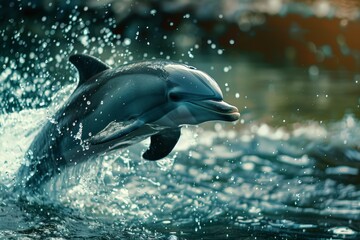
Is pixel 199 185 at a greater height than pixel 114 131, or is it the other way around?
pixel 199 185

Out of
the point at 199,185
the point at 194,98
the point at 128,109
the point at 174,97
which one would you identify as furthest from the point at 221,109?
the point at 199,185

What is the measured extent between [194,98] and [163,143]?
0.80 meters

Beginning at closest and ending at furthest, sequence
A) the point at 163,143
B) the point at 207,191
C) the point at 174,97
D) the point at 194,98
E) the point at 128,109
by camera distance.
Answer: the point at 194,98 → the point at 174,97 → the point at 128,109 → the point at 163,143 → the point at 207,191

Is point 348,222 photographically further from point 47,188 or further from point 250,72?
point 250,72

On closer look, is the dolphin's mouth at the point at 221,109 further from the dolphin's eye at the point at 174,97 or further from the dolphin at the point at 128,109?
the dolphin's eye at the point at 174,97

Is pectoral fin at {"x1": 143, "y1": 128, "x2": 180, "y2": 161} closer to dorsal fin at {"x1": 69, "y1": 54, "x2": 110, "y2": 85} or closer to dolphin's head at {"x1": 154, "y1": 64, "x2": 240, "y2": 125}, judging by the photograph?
dolphin's head at {"x1": 154, "y1": 64, "x2": 240, "y2": 125}

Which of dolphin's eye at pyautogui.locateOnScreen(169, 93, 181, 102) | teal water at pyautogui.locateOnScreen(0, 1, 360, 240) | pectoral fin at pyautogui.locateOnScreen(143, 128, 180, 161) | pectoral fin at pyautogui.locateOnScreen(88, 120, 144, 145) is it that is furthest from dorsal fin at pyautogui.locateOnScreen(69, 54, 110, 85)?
teal water at pyautogui.locateOnScreen(0, 1, 360, 240)

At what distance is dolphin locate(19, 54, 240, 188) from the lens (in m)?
5.83

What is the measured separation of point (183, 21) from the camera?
42.5m

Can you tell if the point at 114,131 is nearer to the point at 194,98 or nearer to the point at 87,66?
the point at 194,98

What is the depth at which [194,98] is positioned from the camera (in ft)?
19.0

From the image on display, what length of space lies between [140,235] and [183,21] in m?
36.5

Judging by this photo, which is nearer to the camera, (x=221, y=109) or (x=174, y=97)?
(x=221, y=109)

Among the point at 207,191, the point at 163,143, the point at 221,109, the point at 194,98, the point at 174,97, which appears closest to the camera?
the point at 221,109
